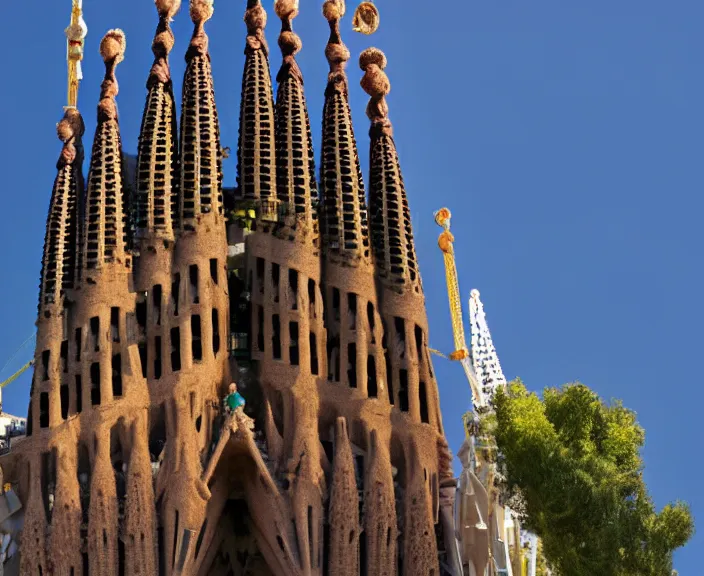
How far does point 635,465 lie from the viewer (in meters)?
32.5

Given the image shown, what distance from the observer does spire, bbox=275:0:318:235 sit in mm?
35750

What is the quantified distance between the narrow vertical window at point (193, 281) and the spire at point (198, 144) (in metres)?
1.00

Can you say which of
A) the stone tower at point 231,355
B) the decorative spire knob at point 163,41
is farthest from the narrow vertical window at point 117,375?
A: the decorative spire knob at point 163,41

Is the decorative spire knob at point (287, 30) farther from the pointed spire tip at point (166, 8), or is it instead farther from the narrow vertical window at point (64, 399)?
the narrow vertical window at point (64, 399)

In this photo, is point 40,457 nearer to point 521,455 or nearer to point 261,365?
point 261,365

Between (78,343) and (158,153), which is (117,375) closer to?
(78,343)

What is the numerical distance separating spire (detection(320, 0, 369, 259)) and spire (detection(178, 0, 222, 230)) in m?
2.54

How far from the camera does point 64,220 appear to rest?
35438mm

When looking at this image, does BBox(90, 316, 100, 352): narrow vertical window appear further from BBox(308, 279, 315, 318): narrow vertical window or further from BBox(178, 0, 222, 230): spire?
BBox(308, 279, 315, 318): narrow vertical window

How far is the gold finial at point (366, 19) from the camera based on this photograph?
39.6 meters

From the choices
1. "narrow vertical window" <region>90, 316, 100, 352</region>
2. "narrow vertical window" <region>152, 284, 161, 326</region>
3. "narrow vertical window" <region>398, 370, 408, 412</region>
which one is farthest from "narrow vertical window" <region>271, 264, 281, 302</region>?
"narrow vertical window" <region>90, 316, 100, 352</region>

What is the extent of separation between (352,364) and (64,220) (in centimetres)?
739

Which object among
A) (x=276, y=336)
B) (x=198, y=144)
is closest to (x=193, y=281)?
(x=276, y=336)

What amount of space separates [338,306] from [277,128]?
478 cm
